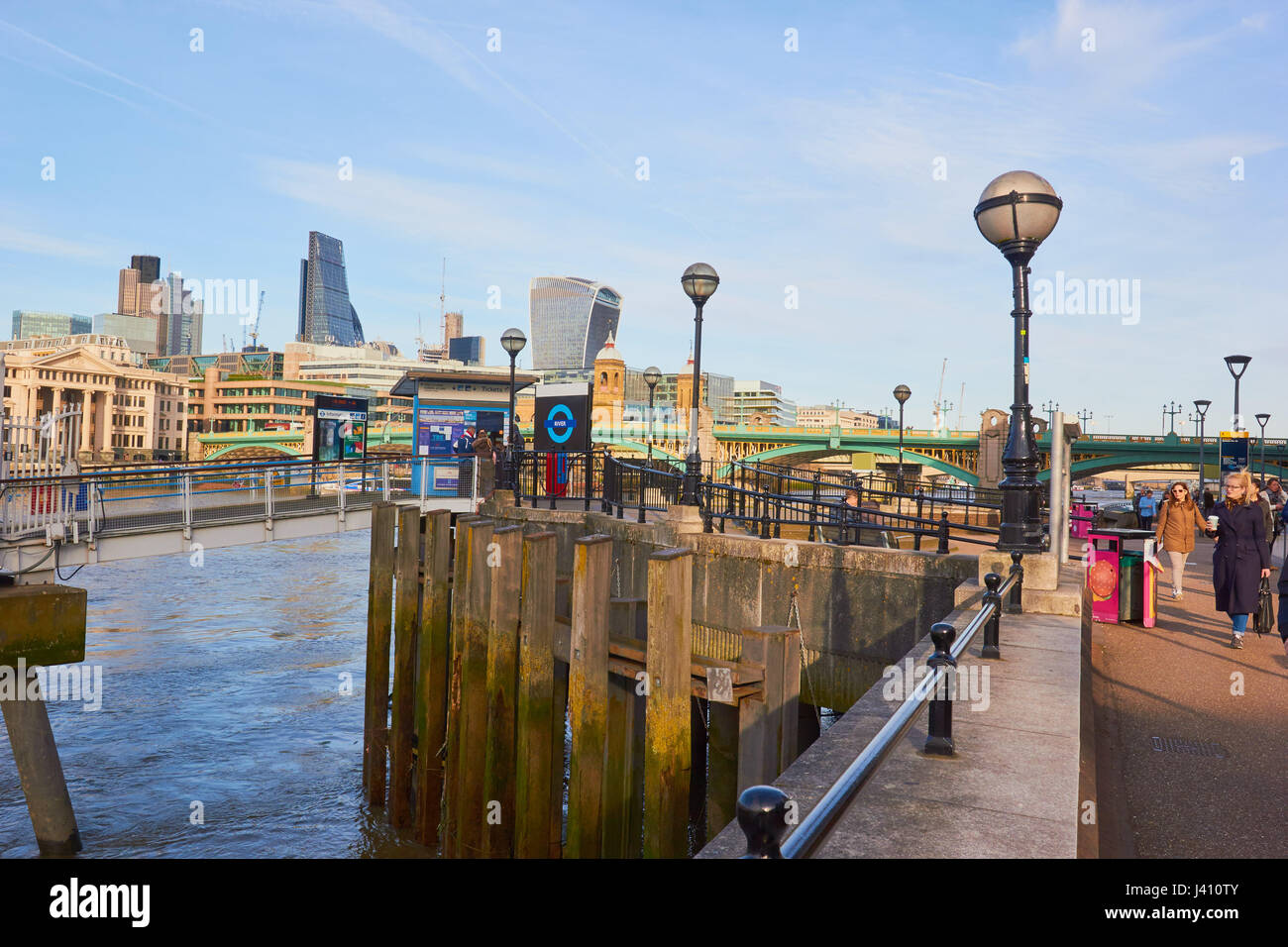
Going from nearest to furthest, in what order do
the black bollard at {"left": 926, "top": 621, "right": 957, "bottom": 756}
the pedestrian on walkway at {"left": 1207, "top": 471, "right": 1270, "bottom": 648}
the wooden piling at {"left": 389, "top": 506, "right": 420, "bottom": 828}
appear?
the black bollard at {"left": 926, "top": 621, "right": 957, "bottom": 756}, the pedestrian on walkway at {"left": 1207, "top": 471, "right": 1270, "bottom": 648}, the wooden piling at {"left": 389, "top": 506, "right": 420, "bottom": 828}

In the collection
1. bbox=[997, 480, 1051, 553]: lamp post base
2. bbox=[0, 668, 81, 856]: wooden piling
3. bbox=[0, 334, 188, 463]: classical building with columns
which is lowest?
bbox=[0, 668, 81, 856]: wooden piling

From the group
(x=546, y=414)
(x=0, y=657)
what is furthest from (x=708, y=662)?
(x=546, y=414)

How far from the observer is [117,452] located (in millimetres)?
117312

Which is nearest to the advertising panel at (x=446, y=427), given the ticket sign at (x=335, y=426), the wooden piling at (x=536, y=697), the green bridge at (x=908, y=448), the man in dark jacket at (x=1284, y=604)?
the ticket sign at (x=335, y=426)

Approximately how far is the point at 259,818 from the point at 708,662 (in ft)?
25.7

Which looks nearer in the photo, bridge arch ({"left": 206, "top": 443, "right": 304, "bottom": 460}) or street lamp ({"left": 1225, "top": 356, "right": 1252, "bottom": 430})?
street lamp ({"left": 1225, "top": 356, "right": 1252, "bottom": 430})

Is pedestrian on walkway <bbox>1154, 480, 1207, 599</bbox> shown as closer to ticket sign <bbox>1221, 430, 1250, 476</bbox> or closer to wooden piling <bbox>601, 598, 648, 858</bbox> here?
wooden piling <bbox>601, 598, 648, 858</bbox>

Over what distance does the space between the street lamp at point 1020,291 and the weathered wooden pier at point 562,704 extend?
2628mm

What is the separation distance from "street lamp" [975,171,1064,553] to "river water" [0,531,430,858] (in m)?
7.56

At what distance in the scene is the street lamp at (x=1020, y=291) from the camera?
809 centimetres

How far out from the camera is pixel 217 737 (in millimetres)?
15125

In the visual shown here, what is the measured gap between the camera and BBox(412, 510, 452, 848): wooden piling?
10219mm

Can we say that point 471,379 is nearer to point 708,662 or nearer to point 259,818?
point 259,818

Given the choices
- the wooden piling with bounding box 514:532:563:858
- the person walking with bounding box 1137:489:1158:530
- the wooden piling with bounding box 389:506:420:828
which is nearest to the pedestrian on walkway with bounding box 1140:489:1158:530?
the person walking with bounding box 1137:489:1158:530
